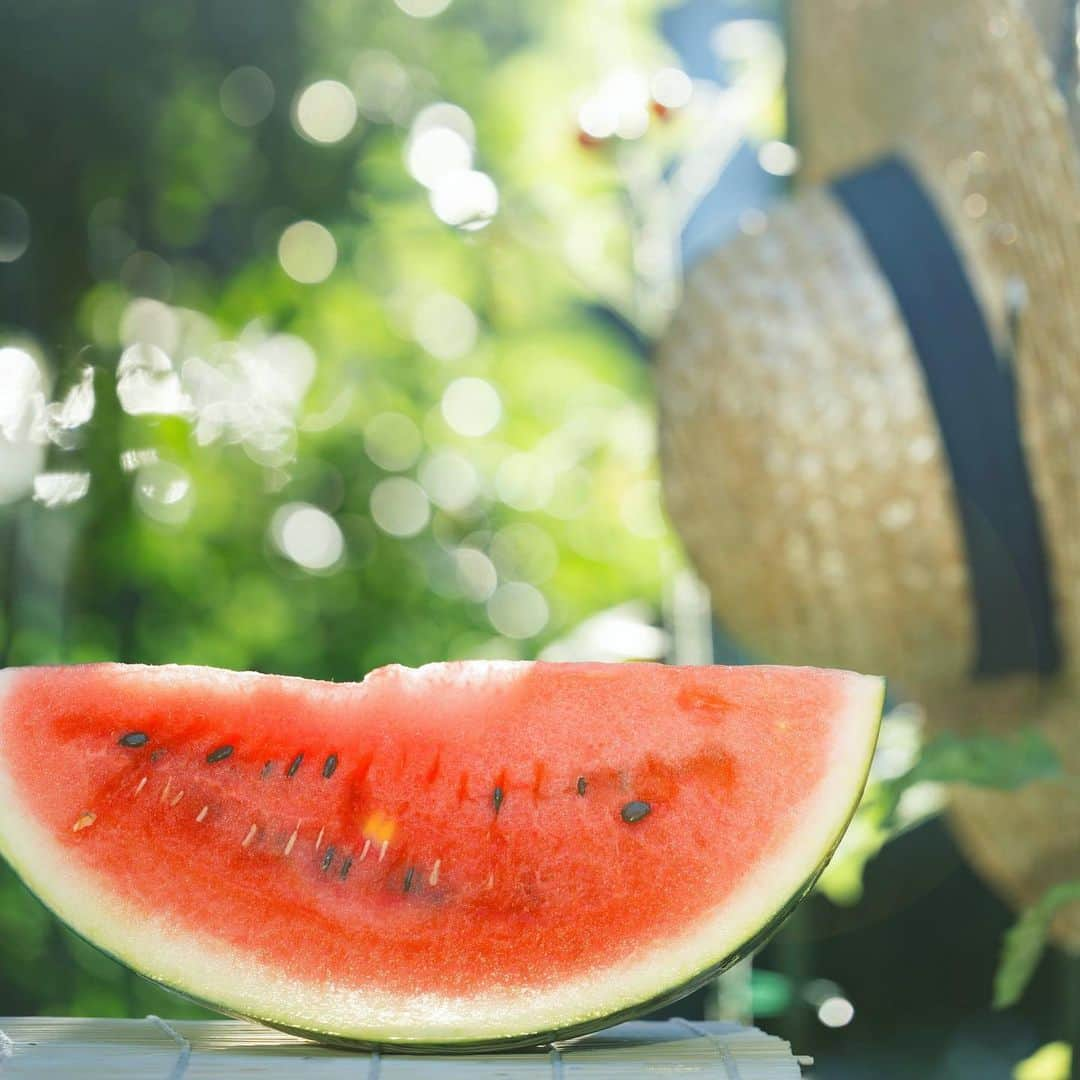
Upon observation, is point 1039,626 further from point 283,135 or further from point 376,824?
point 283,135

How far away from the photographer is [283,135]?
1953 millimetres

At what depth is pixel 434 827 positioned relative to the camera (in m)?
0.71

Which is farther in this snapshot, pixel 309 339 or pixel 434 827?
pixel 309 339

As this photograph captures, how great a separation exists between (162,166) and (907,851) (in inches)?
65.9

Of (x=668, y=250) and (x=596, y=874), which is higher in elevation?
(x=596, y=874)

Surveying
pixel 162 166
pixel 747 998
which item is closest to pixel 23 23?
pixel 162 166

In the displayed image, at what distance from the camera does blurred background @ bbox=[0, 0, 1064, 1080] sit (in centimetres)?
171

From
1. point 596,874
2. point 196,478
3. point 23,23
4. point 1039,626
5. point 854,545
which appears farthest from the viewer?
point 196,478

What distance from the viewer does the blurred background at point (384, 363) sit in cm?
171

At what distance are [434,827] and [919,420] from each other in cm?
75

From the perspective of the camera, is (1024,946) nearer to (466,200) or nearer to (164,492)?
(164,492)

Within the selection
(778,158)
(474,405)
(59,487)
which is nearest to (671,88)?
(778,158)

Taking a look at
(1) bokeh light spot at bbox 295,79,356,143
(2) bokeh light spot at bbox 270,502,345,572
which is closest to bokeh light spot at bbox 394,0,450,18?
(1) bokeh light spot at bbox 295,79,356,143

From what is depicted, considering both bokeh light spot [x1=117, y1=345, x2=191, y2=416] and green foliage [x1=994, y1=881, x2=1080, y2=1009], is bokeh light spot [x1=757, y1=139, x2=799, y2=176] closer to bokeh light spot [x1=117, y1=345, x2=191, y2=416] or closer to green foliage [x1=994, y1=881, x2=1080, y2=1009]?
bokeh light spot [x1=117, y1=345, x2=191, y2=416]
